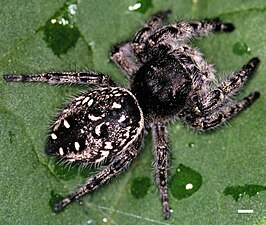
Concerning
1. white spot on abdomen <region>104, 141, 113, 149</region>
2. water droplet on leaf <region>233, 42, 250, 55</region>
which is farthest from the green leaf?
white spot on abdomen <region>104, 141, 113, 149</region>

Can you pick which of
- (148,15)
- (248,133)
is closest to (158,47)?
(148,15)

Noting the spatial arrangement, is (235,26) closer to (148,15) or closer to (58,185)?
(148,15)

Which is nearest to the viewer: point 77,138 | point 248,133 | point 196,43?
point 77,138

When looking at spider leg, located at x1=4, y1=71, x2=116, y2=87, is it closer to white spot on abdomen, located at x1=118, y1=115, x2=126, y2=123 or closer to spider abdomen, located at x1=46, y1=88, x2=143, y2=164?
spider abdomen, located at x1=46, y1=88, x2=143, y2=164

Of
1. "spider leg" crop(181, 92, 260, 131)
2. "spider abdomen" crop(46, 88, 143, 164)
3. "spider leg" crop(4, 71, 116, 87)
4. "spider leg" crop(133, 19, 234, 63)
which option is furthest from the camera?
"spider leg" crop(133, 19, 234, 63)

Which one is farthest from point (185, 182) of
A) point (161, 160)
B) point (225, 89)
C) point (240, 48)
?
point (240, 48)

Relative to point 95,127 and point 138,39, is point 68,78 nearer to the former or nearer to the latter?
point 95,127
